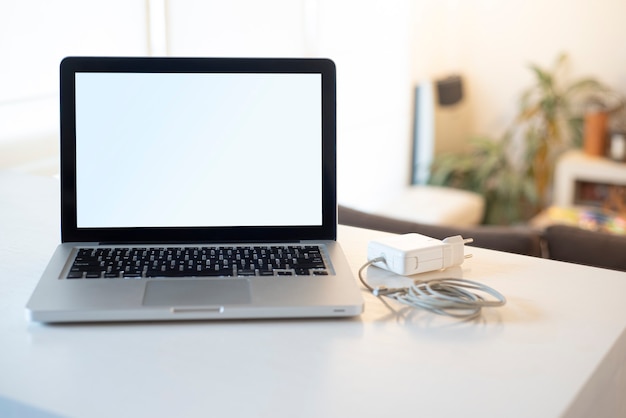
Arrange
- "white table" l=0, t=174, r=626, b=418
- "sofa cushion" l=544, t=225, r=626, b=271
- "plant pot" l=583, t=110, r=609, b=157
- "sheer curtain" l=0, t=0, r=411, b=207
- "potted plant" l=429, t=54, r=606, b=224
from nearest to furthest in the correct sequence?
"white table" l=0, t=174, r=626, b=418 → "sofa cushion" l=544, t=225, r=626, b=271 → "sheer curtain" l=0, t=0, r=411, b=207 → "plant pot" l=583, t=110, r=609, b=157 → "potted plant" l=429, t=54, r=606, b=224

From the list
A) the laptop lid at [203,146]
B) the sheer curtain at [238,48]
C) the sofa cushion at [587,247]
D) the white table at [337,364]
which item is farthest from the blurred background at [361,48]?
the sofa cushion at [587,247]

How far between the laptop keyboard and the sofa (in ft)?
1.82

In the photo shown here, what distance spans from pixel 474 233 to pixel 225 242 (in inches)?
27.1

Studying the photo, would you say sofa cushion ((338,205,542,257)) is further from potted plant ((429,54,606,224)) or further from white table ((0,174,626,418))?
potted plant ((429,54,606,224))

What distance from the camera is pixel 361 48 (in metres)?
3.63

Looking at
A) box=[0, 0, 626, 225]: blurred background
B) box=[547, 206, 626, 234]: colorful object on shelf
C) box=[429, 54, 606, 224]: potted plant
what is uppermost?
box=[0, 0, 626, 225]: blurred background

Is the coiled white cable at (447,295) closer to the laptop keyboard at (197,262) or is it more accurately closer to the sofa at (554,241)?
the laptop keyboard at (197,262)

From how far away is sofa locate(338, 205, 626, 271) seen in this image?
1677mm

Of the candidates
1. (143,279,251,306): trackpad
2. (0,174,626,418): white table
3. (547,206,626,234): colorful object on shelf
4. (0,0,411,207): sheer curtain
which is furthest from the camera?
(547,206,626,234): colorful object on shelf

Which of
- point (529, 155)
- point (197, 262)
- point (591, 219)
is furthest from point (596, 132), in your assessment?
point (197, 262)

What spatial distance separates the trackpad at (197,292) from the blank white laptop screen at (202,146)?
0.17m

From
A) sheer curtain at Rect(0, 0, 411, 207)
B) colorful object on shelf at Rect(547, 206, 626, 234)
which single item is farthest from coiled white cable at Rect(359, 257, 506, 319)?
colorful object on shelf at Rect(547, 206, 626, 234)

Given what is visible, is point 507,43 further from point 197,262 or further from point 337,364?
point 337,364

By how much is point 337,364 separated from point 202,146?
0.47 meters
